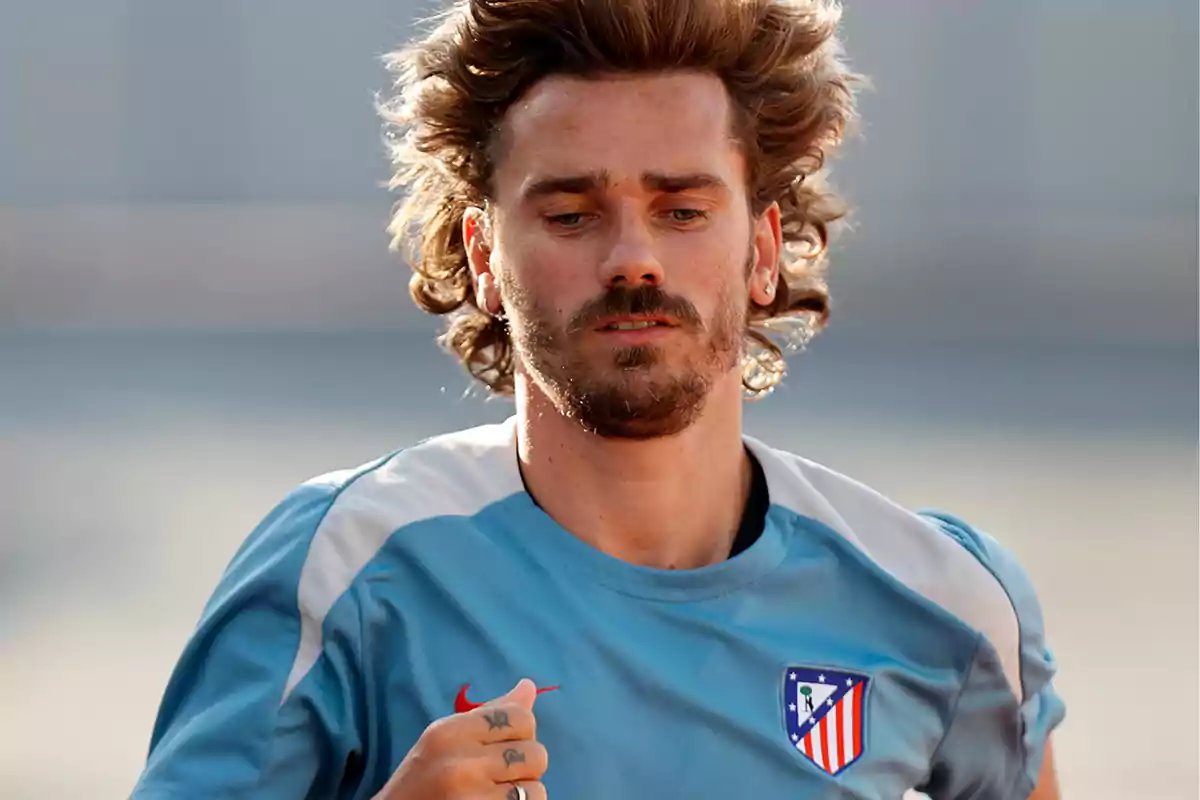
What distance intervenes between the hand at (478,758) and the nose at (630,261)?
355mm

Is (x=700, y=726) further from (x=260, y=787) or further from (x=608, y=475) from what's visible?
(x=260, y=787)

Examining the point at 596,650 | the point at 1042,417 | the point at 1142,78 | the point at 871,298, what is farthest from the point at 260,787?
the point at 1142,78

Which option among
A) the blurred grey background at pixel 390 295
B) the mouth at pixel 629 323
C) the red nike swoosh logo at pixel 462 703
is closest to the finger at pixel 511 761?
the red nike swoosh logo at pixel 462 703

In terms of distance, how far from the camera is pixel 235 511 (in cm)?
496

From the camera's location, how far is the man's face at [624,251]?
1.63 metres

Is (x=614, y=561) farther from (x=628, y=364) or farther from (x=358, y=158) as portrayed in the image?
(x=358, y=158)

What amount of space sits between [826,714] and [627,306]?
1.21 feet

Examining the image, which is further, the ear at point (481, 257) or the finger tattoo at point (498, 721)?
the ear at point (481, 257)

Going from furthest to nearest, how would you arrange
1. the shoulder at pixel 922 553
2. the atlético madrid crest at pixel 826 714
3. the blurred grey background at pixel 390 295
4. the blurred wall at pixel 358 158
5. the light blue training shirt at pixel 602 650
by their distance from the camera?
the blurred wall at pixel 358 158 → the blurred grey background at pixel 390 295 → the shoulder at pixel 922 553 → the atlético madrid crest at pixel 826 714 → the light blue training shirt at pixel 602 650

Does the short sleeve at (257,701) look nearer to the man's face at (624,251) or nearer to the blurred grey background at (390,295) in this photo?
the man's face at (624,251)

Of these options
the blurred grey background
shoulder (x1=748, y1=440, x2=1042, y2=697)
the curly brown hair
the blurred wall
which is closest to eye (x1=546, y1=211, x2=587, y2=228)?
the curly brown hair

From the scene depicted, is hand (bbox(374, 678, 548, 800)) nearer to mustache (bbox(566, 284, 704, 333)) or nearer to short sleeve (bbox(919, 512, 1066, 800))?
mustache (bbox(566, 284, 704, 333))

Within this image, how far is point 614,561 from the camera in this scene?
166 cm

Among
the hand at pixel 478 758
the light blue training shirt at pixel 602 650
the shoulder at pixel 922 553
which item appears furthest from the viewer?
the shoulder at pixel 922 553
